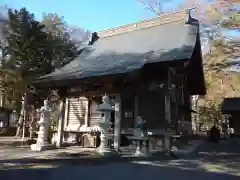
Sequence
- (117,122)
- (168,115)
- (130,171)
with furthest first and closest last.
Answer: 1. (168,115)
2. (117,122)
3. (130,171)

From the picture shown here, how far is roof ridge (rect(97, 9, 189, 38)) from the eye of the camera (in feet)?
47.1

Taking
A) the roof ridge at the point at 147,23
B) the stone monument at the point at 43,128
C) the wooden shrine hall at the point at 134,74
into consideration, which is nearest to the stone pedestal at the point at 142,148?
the wooden shrine hall at the point at 134,74

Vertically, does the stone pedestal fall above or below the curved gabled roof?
below

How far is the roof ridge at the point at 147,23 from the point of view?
47.1 feet

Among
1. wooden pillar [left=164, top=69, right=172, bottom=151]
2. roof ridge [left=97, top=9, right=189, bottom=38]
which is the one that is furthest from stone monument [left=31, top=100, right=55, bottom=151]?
roof ridge [left=97, top=9, right=189, bottom=38]

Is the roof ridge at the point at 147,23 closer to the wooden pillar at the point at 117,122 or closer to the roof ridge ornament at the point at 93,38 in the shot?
the roof ridge ornament at the point at 93,38

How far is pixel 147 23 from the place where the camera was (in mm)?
15453

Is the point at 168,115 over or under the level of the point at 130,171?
over

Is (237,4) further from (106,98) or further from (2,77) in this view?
(2,77)

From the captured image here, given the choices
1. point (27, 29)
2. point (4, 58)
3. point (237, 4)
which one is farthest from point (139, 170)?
point (4, 58)

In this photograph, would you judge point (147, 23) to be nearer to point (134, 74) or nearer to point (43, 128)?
point (134, 74)

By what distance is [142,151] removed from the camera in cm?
915

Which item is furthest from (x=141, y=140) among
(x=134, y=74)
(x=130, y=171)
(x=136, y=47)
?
(x=136, y=47)

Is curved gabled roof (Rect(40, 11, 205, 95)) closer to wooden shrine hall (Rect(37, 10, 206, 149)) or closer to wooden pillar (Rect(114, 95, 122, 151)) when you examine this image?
wooden shrine hall (Rect(37, 10, 206, 149))
